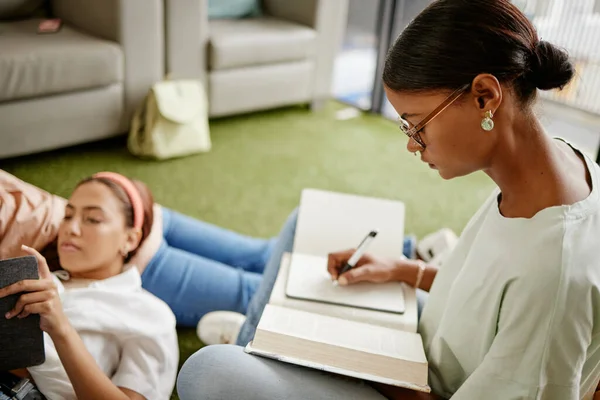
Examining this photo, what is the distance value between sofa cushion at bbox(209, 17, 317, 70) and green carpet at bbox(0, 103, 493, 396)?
307 millimetres

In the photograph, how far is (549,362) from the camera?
2.51ft

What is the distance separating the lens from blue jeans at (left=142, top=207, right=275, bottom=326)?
4.84 feet

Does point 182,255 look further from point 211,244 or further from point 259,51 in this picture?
point 259,51

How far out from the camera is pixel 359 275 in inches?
45.8

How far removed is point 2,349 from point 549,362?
762mm

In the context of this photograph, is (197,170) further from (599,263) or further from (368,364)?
(599,263)

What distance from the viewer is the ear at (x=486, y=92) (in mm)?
776

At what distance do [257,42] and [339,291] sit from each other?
180cm

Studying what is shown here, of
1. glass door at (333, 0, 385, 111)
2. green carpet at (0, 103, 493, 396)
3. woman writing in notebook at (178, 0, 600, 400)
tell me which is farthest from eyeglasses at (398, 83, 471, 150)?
glass door at (333, 0, 385, 111)

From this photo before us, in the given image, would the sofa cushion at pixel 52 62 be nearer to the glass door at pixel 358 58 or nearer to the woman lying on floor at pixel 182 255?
the woman lying on floor at pixel 182 255

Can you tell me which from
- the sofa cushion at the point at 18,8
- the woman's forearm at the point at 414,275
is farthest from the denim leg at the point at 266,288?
the sofa cushion at the point at 18,8

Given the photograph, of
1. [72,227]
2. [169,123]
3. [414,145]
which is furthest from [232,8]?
[414,145]

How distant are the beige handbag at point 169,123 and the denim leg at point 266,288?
1.20 metres

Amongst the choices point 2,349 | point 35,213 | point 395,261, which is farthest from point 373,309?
point 35,213
